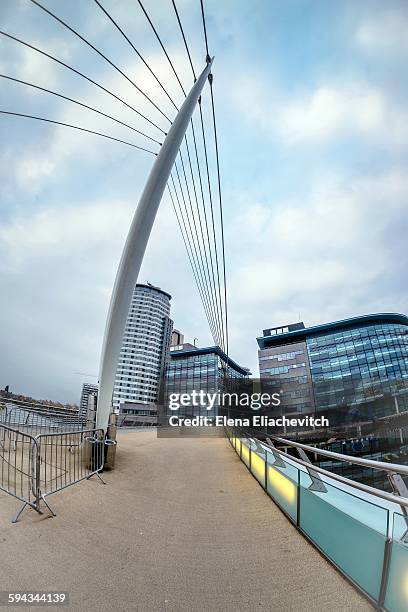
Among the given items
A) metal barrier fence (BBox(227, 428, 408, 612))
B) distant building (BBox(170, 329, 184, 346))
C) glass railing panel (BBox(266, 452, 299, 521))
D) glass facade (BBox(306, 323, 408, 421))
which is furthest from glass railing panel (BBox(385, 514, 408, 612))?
distant building (BBox(170, 329, 184, 346))

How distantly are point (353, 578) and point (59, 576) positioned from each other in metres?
2.75

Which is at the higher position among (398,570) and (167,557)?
(398,570)

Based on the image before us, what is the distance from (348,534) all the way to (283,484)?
6.85 ft

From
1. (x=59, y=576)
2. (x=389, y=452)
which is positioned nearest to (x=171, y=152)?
(x=59, y=576)

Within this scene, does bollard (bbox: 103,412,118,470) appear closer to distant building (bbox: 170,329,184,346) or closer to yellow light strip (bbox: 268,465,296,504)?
yellow light strip (bbox: 268,465,296,504)

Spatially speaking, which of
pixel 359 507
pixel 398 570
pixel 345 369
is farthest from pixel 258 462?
pixel 345 369

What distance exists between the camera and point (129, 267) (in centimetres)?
893

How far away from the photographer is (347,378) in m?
60.1

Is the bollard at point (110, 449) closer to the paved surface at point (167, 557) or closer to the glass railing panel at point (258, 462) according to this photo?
the paved surface at point (167, 557)

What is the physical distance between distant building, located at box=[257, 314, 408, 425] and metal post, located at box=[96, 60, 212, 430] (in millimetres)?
57708

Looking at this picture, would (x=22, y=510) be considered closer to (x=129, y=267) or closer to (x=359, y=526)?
(x=359, y=526)

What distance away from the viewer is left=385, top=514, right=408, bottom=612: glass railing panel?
2.07 m

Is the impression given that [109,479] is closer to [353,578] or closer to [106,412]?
[106,412]

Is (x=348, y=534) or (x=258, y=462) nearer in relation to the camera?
(x=348, y=534)
